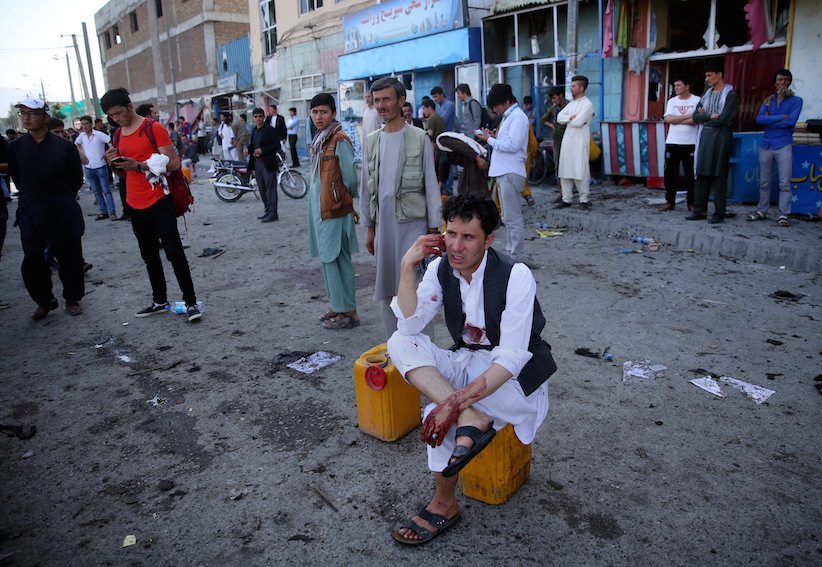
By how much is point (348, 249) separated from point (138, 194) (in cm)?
182

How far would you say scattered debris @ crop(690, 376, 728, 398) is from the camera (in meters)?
3.54

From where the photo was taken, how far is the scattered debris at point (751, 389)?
11.4 feet

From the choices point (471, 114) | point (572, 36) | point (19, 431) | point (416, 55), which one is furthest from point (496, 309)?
point (416, 55)

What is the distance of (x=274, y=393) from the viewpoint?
12.7 ft

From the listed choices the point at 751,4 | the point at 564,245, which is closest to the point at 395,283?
the point at 564,245

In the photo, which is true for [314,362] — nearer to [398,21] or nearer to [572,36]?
[572,36]

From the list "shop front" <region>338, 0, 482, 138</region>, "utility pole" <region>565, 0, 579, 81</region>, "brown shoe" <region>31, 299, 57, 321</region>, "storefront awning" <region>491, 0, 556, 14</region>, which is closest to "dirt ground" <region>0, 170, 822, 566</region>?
"brown shoe" <region>31, 299, 57, 321</region>

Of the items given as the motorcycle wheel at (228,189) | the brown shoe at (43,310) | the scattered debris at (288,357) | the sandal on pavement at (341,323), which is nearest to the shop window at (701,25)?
the sandal on pavement at (341,323)

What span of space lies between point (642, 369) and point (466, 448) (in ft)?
7.21

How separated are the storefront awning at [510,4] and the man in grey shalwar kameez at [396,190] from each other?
8.74 meters

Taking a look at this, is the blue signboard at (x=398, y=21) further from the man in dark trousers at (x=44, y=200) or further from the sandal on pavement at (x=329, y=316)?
the sandal on pavement at (x=329, y=316)

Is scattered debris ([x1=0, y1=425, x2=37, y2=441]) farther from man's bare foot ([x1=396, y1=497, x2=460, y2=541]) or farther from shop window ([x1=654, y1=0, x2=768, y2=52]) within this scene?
shop window ([x1=654, y1=0, x2=768, y2=52])

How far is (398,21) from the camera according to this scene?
15406 mm

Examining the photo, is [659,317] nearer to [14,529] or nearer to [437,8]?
[14,529]
